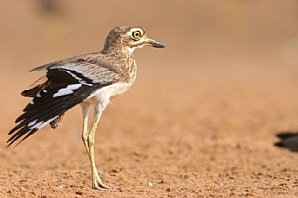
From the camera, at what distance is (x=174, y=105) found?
59.4 ft

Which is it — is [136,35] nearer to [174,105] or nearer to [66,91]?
[66,91]

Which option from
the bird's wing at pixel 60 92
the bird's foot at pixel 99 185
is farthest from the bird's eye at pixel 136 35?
the bird's foot at pixel 99 185

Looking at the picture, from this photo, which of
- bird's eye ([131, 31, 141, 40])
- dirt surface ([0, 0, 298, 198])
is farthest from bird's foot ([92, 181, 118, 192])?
bird's eye ([131, 31, 141, 40])

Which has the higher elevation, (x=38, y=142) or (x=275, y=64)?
(x=275, y=64)

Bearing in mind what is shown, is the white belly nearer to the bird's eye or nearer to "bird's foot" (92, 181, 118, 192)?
the bird's eye

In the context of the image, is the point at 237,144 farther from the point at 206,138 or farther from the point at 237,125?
the point at 237,125

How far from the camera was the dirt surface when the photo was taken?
8.45 meters

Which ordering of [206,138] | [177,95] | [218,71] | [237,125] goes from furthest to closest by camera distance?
[218,71], [177,95], [237,125], [206,138]

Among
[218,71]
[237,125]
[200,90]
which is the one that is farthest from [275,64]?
[237,125]

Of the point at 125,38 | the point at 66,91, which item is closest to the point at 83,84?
the point at 66,91

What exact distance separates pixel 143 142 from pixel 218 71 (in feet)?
47.5

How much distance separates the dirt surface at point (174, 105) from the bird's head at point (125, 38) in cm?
136

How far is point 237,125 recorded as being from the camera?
15094 millimetres

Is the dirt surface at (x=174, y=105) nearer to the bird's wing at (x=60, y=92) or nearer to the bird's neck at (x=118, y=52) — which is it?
the bird's wing at (x=60, y=92)
